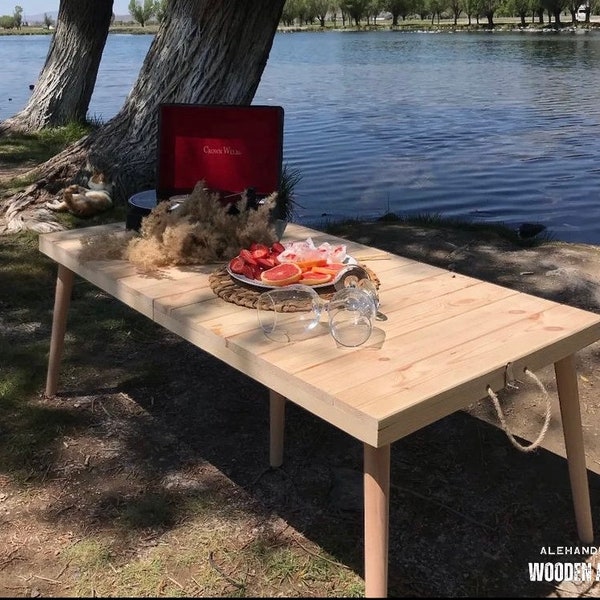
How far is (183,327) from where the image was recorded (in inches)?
75.9

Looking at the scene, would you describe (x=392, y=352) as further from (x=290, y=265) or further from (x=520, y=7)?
(x=520, y=7)

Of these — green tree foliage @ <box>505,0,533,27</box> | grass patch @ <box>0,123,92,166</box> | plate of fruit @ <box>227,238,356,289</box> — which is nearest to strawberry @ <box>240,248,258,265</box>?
plate of fruit @ <box>227,238,356,289</box>

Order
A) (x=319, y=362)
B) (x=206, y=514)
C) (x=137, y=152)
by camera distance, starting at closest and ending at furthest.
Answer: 1. (x=319, y=362)
2. (x=206, y=514)
3. (x=137, y=152)

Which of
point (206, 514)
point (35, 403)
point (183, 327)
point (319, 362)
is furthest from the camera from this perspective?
point (35, 403)

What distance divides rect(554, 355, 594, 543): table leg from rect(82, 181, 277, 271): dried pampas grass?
96 cm

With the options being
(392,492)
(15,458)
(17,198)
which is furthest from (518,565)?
(17,198)

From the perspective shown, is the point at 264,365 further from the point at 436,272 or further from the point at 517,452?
the point at 517,452

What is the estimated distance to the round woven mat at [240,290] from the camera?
2029 mm

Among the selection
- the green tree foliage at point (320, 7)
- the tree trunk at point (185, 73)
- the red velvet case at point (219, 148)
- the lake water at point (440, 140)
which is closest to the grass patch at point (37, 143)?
the tree trunk at point (185, 73)

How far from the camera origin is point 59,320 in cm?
282

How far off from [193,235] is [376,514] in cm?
113

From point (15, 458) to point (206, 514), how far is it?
711mm

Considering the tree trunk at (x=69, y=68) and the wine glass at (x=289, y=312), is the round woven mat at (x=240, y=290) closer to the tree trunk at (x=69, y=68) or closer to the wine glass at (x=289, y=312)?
the wine glass at (x=289, y=312)

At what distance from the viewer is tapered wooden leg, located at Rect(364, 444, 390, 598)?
5.01 ft
